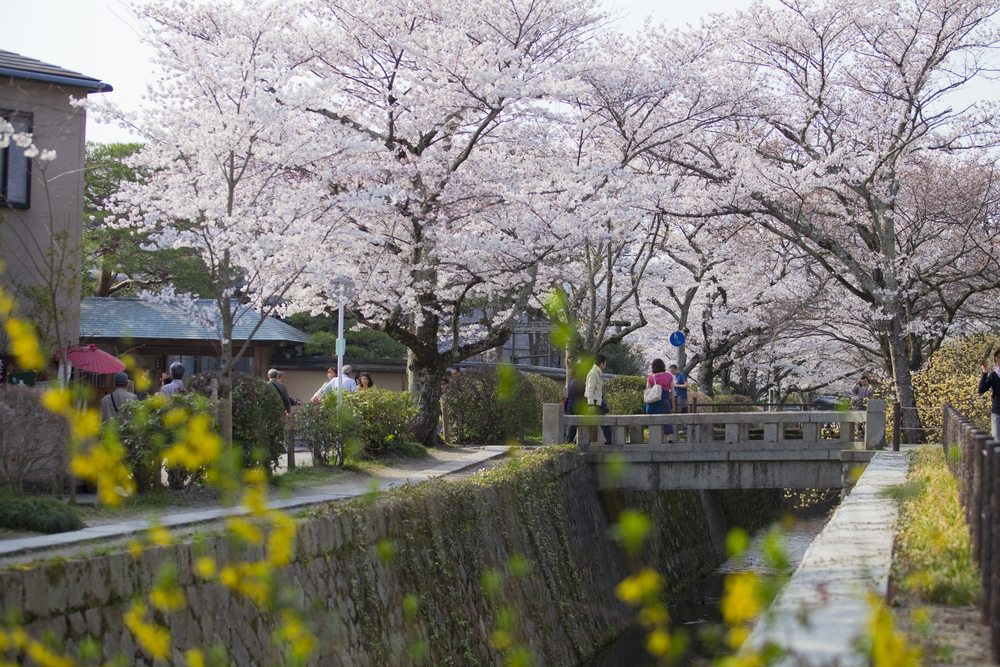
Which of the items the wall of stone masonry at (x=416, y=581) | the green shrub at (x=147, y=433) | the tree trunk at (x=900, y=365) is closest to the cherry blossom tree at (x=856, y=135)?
the tree trunk at (x=900, y=365)

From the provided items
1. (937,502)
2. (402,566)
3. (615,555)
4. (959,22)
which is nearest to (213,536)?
(402,566)

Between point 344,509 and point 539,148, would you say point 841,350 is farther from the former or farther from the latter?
point 344,509

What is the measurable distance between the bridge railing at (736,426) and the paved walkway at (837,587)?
6030 mm

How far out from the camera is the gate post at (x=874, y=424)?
14.7m

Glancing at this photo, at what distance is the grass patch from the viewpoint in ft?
15.2

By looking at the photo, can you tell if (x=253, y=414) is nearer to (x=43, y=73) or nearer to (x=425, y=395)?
(x=425, y=395)

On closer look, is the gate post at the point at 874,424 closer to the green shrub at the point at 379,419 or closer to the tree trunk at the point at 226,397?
the green shrub at the point at 379,419

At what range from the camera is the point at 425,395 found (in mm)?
17016

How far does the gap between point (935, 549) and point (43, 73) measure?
13389 mm

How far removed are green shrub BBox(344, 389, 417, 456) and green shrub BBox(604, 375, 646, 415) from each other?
24.2 feet

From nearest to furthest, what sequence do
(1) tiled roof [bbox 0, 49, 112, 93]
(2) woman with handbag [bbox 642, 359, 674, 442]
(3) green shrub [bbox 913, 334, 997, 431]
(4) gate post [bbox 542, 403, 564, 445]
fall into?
1. (1) tiled roof [bbox 0, 49, 112, 93]
2. (3) green shrub [bbox 913, 334, 997, 431]
3. (4) gate post [bbox 542, 403, 564, 445]
4. (2) woman with handbag [bbox 642, 359, 674, 442]

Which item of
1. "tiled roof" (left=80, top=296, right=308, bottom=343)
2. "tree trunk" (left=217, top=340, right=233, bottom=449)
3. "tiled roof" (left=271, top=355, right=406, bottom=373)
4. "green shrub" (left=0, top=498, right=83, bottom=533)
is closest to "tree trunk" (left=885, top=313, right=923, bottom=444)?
"tree trunk" (left=217, top=340, right=233, bottom=449)

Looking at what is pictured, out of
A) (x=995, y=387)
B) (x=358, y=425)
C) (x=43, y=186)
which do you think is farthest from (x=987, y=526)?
(x=43, y=186)

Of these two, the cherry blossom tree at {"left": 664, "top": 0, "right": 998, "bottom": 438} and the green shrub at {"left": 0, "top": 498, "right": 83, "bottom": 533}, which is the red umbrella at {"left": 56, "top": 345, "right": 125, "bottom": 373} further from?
the cherry blossom tree at {"left": 664, "top": 0, "right": 998, "bottom": 438}
